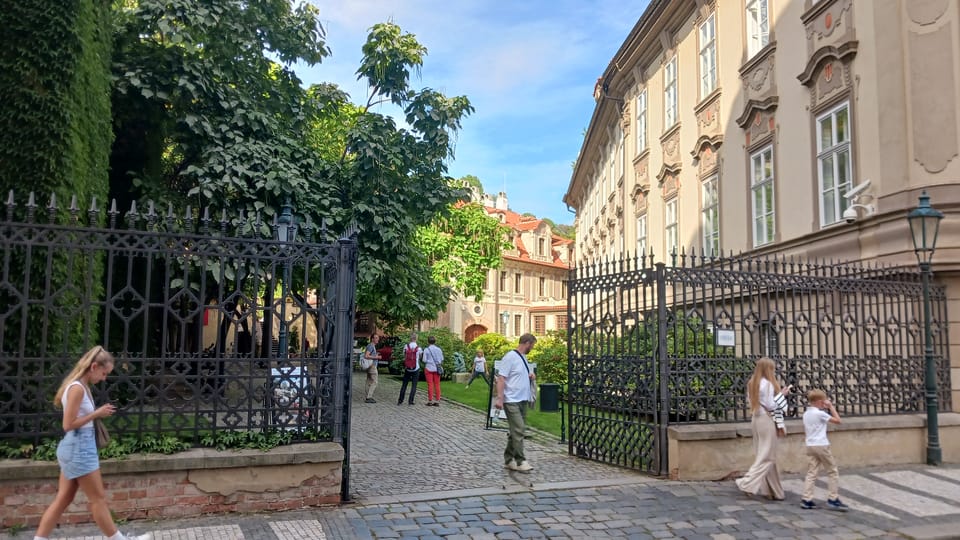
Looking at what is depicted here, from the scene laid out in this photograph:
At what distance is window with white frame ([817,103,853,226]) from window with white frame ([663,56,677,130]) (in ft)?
22.8

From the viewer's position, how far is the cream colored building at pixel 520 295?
53.3 meters

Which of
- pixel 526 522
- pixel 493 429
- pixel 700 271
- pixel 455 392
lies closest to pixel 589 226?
pixel 455 392

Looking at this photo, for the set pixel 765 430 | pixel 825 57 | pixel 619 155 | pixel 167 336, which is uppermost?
pixel 619 155

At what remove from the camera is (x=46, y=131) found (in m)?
7.38

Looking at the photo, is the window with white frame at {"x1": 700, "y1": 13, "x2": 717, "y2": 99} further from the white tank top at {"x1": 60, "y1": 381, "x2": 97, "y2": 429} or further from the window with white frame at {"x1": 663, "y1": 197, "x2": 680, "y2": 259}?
the white tank top at {"x1": 60, "y1": 381, "x2": 97, "y2": 429}

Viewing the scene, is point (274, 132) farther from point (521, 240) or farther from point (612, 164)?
point (521, 240)

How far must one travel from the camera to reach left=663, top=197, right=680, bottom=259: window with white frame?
19.8 metres

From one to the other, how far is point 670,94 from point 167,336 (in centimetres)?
1740

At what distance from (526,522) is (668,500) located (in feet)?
6.12

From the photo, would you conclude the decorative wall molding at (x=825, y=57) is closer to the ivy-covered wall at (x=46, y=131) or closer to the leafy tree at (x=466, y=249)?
the ivy-covered wall at (x=46, y=131)

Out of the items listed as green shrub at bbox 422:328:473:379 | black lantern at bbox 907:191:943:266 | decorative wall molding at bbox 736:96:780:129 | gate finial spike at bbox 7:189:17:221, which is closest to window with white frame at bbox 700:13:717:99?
decorative wall molding at bbox 736:96:780:129

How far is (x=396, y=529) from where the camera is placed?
6379 mm

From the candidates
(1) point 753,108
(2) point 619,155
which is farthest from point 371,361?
(2) point 619,155

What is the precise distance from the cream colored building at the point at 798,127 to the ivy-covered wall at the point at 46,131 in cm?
677
